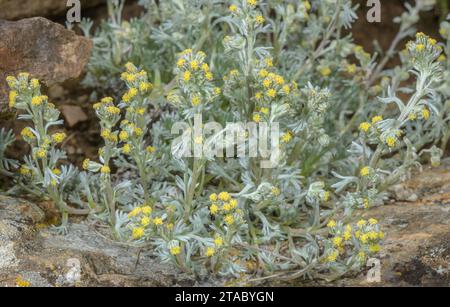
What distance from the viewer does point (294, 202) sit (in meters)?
3.58

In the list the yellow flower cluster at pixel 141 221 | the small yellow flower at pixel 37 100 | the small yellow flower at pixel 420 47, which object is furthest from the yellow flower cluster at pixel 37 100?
the small yellow flower at pixel 420 47

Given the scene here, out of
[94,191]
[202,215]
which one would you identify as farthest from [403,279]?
[94,191]

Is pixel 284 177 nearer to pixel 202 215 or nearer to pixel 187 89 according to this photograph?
pixel 202 215

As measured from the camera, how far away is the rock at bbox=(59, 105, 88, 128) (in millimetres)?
4410

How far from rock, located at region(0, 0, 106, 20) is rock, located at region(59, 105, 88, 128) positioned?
0.64 meters

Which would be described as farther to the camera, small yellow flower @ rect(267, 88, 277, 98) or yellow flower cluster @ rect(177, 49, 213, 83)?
small yellow flower @ rect(267, 88, 277, 98)

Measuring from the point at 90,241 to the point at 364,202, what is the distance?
1331mm

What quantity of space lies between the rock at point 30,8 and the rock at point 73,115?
25.1 inches

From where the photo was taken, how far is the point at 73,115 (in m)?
4.45

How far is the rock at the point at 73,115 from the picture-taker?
441 centimetres

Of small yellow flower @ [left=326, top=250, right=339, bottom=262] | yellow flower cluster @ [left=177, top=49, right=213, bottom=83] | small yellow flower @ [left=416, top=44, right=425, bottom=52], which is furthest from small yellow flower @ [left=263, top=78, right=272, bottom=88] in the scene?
small yellow flower @ [left=326, top=250, right=339, bottom=262]

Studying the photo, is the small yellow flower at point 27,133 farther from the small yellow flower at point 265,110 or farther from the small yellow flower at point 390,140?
the small yellow flower at point 390,140

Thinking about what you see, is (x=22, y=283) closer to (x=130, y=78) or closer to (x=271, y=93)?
→ (x=130, y=78)

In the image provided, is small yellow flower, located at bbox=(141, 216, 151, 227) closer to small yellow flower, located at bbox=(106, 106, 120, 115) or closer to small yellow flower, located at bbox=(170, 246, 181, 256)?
small yellow flower, located at bbox=(170, 246, 181, 256)
